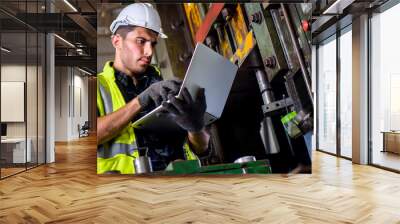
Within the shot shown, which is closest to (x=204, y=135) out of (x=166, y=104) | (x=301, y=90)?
(x=166, y=104)

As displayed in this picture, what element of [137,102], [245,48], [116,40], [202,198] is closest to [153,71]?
[137,102]

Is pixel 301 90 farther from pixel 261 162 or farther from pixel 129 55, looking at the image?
pixel 129 55

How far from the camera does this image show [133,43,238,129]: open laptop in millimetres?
6133

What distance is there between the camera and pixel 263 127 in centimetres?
623

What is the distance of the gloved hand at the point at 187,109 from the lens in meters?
6.12

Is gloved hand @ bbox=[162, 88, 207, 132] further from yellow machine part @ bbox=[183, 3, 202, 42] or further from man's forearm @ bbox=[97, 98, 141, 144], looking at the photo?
yellow machine part @ bbox=[183, 3, 202, 42]

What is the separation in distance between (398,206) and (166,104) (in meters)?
3.45

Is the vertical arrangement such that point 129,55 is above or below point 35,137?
above

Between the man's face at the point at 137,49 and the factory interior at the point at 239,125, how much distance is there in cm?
16


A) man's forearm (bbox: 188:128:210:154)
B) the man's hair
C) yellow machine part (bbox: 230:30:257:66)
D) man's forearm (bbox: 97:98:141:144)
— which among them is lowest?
man's forearm (bbox: 188:128:210:154)

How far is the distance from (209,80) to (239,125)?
2.79 ft

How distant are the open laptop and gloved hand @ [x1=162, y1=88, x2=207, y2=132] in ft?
0.21

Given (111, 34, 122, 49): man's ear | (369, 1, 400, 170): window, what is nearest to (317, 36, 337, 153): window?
(369, 1, 400, 170): window

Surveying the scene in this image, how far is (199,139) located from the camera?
6.21 meters
